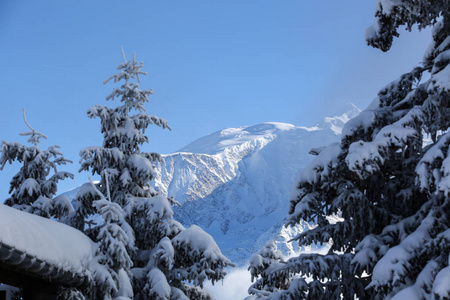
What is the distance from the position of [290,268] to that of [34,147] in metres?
8.87

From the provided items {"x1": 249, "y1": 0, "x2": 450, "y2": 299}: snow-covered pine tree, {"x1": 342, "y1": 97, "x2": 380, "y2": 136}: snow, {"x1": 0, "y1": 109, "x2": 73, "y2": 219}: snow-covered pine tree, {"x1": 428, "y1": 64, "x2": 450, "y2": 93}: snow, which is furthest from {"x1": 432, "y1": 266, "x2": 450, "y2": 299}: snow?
{"x1": 0, "y1": 109, "x2": 73, "y2": 219}: snow-covered pine tree

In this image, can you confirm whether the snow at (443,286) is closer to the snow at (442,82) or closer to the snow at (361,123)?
the snow at (442,82)

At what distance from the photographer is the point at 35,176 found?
1346 centimetres

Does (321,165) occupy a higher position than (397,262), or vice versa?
(321,165)

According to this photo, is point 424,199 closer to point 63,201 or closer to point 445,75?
point 445,75

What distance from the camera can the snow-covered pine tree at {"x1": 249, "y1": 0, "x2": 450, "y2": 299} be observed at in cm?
587

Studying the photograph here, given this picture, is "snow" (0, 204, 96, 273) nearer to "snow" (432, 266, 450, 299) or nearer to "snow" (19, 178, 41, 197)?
"snow" (432, 266, 450, 299)

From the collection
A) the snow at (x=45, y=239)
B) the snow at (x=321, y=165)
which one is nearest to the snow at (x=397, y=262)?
the snow at (x=321, y=165)

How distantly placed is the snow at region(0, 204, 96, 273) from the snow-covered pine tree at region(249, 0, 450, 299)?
3.55 meters

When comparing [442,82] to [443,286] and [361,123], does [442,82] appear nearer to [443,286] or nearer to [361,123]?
[361,123]

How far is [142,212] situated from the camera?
1201 cm

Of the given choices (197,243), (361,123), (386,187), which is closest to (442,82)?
(361,123)

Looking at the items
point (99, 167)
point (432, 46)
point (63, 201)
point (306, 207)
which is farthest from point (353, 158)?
point (63, 201)

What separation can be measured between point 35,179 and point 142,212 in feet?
12.6
